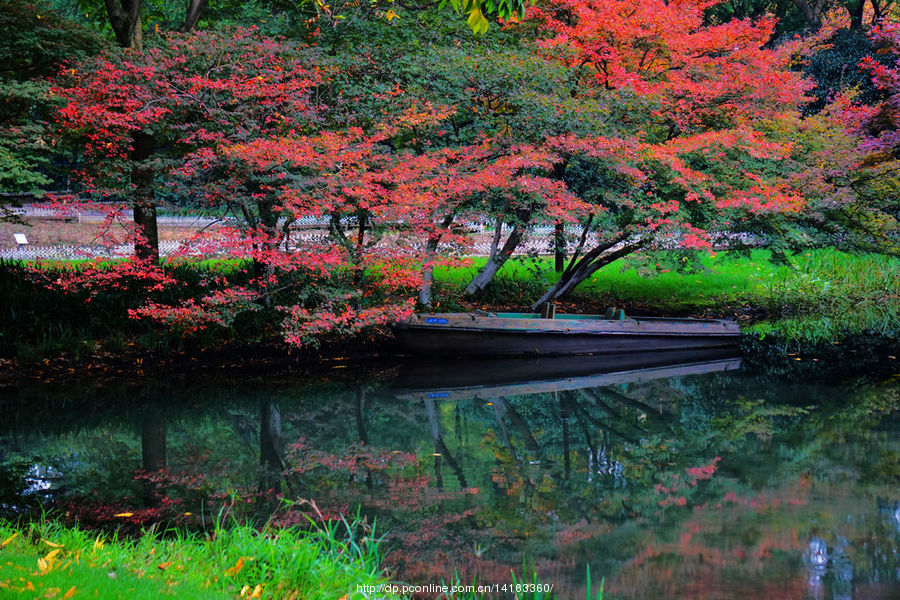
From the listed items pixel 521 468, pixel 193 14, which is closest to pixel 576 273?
pixel 521 468

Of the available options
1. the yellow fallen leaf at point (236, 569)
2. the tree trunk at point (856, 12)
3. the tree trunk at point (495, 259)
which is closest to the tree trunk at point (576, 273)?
the tree trunk at point (495, 259)

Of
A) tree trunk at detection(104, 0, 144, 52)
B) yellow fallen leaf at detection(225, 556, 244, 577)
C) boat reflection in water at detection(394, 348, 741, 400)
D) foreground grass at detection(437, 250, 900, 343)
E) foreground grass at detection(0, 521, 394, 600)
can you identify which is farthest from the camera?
foreground grass at detection(437, 250, 900, 343)

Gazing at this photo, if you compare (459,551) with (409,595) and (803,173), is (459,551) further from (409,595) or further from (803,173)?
(803,173)

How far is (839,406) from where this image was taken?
989cm

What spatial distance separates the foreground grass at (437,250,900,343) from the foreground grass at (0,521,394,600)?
353 inches

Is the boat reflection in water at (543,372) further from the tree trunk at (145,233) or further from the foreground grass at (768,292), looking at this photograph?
the tree trunk at (145,233)

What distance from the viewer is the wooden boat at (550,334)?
39.4ft

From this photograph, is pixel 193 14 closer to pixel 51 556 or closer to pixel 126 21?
pixel 126 21

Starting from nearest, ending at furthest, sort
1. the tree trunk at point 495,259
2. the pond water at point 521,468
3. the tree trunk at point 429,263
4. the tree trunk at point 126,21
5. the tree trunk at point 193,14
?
the pond water at point 521,468
the tree trunk at point 429,263
the tree trunk at point 126,21
the tree trunk at point 193,14
the tree trunk at point 495,259

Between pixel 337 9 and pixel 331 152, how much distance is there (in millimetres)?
4201

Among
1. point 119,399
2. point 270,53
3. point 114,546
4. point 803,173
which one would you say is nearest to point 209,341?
point 119,399

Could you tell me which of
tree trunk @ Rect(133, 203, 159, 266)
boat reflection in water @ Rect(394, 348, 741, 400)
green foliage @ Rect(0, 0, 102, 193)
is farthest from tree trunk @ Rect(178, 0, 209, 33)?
boat reflection in water @ Rect(394, 348, 741, 400)

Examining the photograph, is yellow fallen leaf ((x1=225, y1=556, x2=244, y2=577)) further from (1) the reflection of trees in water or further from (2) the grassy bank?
(2) the grassy bank

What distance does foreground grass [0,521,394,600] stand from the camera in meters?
3.53
